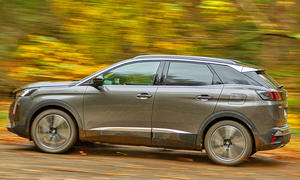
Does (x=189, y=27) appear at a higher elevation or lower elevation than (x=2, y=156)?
higher

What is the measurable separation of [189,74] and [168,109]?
2.14 feet

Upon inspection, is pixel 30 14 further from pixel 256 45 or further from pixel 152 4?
pixel 256 45

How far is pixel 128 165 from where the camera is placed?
6.80 m

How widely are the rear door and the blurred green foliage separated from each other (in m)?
7.49

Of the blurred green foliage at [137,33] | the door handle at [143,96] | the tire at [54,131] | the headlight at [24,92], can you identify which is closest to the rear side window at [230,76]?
the door handle at [143,96]

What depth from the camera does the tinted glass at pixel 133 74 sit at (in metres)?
7.24

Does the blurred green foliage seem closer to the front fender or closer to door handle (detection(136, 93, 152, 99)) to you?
the front fender

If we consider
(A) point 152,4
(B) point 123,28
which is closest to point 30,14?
(B) point 123,28

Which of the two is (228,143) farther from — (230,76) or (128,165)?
(128,165)

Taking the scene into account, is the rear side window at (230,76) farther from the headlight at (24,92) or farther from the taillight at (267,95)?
the headlight at (24,92)

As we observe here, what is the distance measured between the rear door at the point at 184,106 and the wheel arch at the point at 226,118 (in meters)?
0.08

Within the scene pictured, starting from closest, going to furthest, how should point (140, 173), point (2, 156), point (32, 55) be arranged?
point (140, 173), point (2, 156), point (32, 55)

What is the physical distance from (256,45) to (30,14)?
7.20m

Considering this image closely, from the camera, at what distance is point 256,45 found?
14.3 metres
